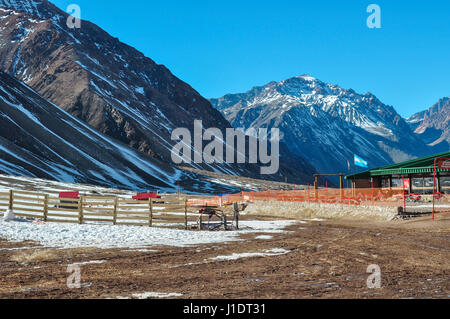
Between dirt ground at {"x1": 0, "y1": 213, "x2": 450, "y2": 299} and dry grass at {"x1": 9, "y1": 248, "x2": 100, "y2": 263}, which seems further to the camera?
dry grass at {"x1": 9, "y1": 248, "x2": 100, "y2": 263}

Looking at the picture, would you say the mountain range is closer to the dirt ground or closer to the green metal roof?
the green metal roof

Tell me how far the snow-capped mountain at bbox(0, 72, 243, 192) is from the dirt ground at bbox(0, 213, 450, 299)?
67725 mm

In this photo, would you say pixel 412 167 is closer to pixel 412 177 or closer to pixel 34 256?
pixel 412 177

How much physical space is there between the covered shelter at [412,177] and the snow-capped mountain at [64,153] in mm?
60845

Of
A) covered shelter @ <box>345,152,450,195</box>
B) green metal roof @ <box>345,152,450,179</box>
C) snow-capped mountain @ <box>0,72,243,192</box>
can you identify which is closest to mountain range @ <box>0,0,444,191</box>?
snow-capped mountain @ <box>0,72,243,192</box>

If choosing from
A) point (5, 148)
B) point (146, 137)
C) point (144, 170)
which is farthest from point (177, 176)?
point (5, 148)

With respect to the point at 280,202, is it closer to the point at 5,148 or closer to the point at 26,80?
the point at 5,148

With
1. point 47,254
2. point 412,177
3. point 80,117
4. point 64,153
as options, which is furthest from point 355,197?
point 80,117

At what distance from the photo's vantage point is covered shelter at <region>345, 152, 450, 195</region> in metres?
38.3

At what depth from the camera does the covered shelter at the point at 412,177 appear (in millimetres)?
38344

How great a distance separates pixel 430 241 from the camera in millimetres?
15719

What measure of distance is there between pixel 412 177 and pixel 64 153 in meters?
80.1

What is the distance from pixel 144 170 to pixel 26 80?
91.0m

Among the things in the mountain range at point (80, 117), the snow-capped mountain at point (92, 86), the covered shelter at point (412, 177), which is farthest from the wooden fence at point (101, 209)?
the snow-capped mountain at point (92, 86)
